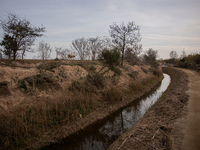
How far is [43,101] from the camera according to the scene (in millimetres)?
6961

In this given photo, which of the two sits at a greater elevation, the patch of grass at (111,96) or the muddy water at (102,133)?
the patch of grass at (111,96)

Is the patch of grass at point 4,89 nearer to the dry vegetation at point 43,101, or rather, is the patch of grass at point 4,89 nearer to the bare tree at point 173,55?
the dry vegetation at point 43,101

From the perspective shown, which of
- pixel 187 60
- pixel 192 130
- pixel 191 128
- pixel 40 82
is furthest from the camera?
pixel 187 60

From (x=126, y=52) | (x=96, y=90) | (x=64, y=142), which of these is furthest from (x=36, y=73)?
(x=126, y=52)

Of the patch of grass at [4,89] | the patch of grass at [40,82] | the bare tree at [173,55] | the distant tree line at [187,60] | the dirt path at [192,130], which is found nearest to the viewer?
the dirt path at [192,130]

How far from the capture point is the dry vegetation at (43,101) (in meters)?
4.94

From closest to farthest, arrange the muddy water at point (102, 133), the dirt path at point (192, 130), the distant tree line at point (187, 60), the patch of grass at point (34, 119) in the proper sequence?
the dirt path at point (192, 130)
the patch of grass at point (34, 119)
the muddy water at point (102, 133)
the distant tree line at point (187, 60)

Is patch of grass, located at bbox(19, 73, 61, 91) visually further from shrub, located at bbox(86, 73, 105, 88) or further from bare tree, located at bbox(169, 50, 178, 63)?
bare tree, located at bbox(169, 50, 178, 63)

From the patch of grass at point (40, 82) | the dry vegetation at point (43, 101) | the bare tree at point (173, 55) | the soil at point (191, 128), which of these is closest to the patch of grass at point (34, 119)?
the dry vegetation at point (43, 101)

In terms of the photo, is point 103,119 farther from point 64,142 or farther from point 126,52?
point 126,52

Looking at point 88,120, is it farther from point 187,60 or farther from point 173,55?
point 173,55

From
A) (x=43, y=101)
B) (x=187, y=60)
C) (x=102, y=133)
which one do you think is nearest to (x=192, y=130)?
(x=102, y=133)

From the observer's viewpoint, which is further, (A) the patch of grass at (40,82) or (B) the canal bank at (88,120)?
(A) the patch of grass at (40,82)

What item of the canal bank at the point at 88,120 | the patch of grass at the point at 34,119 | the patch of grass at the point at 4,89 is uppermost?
the patch of grass at the point at 4,89
